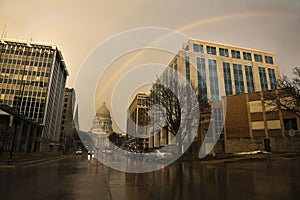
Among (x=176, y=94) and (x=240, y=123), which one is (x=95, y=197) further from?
(x=240, y=123)

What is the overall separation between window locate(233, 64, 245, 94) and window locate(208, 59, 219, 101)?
7286mm

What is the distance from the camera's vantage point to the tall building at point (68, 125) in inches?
4888

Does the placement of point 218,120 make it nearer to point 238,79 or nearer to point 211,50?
point 238,79

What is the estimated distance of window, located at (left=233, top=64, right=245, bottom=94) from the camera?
7025cm

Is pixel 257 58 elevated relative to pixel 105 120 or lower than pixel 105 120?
elevated

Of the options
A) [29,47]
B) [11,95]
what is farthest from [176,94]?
[29,47]

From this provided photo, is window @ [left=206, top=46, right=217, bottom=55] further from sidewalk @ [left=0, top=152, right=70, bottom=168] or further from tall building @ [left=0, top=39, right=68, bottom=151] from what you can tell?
tall building @ [left=0, top=39, right=68, bottom=151]

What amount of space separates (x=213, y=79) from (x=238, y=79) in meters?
9.82

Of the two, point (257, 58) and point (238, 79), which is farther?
point (257, 58)

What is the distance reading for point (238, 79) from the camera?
7156cm

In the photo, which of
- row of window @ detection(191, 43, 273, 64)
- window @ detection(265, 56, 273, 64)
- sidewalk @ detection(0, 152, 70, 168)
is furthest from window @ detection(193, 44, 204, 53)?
sidewalk @ detection(0, 152, 70, 168)

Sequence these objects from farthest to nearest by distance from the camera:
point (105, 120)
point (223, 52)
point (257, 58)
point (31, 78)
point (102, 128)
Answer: point (105, 120), point (102, 128), point (31, 78), point (257, 58), point (223, 52)

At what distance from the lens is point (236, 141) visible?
157ft

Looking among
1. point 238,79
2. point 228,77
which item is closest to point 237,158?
point 228,77
